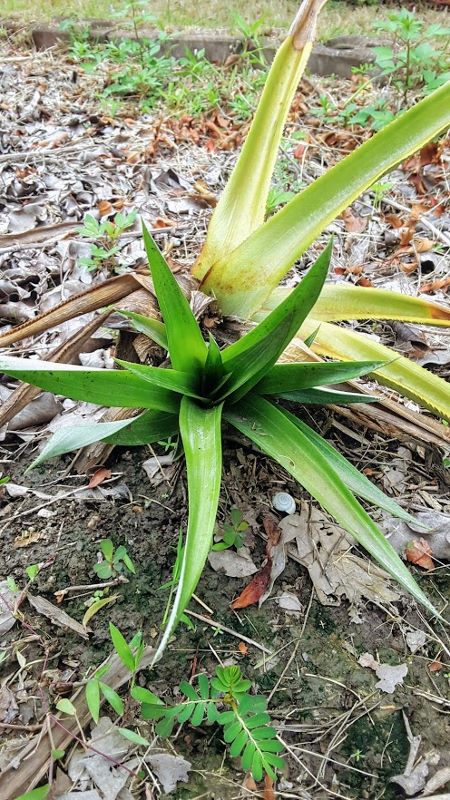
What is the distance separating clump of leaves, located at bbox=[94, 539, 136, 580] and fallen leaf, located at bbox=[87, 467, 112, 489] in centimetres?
19

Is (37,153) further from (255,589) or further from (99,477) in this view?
(255,589)

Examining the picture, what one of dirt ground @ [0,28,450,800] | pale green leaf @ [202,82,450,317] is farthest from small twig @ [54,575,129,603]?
pale green leaf @ [202,82,450,317]

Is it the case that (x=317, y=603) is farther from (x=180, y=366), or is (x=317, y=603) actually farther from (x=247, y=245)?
(x=247, y=245)

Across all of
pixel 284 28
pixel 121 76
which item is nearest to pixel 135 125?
pixel 121 76

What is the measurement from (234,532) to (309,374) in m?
0.42

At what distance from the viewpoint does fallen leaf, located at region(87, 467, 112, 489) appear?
1440 mm

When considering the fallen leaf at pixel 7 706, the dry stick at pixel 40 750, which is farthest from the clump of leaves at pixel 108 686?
the fallen leaf at pixel 7 706

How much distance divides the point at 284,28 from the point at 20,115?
2258 millimetres

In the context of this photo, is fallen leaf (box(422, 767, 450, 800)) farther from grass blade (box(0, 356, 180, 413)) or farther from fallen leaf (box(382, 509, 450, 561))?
grass blade (box(0, 356, 180, 413))

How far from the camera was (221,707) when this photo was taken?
3.61ft

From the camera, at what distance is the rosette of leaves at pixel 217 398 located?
1.11m

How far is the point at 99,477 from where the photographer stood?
1.45 metres

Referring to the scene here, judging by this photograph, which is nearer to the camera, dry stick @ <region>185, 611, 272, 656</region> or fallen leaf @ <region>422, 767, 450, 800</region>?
fallen leaf @ <region>422, 767, 450, 800</region>

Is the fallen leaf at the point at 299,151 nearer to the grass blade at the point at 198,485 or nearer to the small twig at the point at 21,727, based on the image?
the grass blade at the point at 198,485
